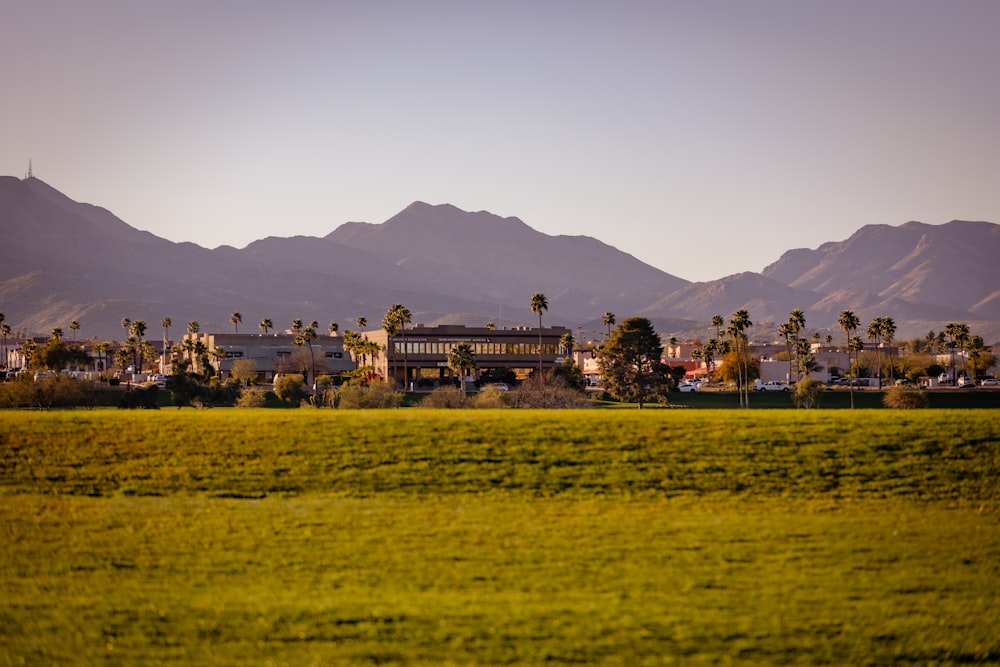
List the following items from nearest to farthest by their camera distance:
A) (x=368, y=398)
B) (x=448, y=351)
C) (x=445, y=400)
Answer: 1. (x=445, y=400)
2. (x=368, y=398)
3. (x=448, y=351)

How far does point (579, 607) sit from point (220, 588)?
23.9 feet

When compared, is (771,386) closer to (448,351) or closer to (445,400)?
(448,351)

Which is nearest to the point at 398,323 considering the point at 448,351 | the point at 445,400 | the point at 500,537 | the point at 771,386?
the point at 448,351

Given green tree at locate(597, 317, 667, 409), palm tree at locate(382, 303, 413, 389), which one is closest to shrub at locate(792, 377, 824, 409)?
green tree at locate(597, 317, 667, 409)

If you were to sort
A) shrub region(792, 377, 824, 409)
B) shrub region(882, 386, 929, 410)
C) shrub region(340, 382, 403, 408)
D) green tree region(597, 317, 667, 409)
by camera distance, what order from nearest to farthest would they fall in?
1. shrub region(340, 382, 403, 408)
2. shrub region(882, 386, 929, 410)
3. green tree region(597, 317, 667, 409)
4. shrub region(792, 377, 824, 409)

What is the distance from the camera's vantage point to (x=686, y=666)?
17.6m

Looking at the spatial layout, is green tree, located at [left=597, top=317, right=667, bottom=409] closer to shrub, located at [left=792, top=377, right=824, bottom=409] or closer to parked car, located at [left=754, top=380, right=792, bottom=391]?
shrub, located at [left=792, top=377, right=824, bottom=409]

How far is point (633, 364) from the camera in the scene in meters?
128

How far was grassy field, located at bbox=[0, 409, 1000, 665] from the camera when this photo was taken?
18688mm

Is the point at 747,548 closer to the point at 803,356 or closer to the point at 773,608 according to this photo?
the point at 773,608

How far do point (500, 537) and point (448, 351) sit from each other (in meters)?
152

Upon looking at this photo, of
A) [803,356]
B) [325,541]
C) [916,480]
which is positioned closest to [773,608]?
[325,541]

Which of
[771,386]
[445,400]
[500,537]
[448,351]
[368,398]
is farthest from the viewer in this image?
[448,351]

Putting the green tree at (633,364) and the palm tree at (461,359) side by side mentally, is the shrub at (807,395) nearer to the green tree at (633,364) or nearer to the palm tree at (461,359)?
the green tree at (633,364)
